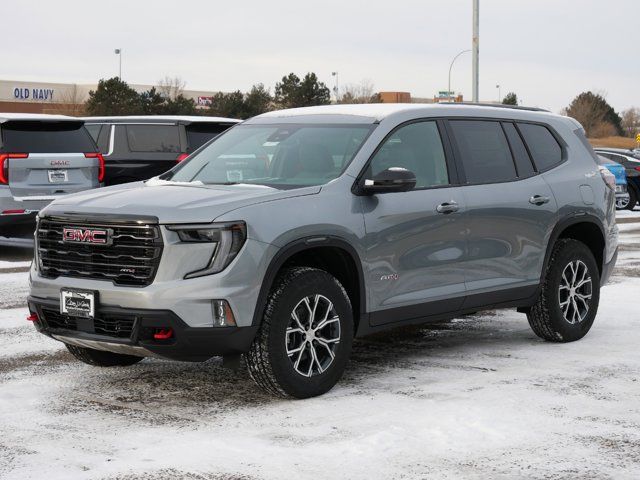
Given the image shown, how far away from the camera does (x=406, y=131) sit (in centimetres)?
773

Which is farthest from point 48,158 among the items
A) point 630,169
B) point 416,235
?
point 630,169

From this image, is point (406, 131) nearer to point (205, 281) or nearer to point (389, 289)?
point (389, 289)

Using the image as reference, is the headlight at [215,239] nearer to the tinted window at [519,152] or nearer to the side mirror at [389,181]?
the side mirror at [389,181]

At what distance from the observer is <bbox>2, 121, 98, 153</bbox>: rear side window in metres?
14.5

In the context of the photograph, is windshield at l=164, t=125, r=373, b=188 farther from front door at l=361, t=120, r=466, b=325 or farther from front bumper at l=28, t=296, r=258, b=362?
front bumper at l=28, t=296, r=258, b=362

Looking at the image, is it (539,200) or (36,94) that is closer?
(539,200)

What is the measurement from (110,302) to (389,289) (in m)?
1.84

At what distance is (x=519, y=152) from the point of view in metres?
8.64

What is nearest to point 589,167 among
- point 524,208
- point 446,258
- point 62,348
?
point 524,208

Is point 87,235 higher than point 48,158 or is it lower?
lower

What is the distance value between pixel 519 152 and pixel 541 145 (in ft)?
1.12

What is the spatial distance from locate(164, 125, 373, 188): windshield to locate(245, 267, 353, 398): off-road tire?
694 mm

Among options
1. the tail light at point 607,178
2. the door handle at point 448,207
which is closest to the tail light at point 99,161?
the tail light at point 607,178

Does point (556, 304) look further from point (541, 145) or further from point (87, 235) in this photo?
point (87, 235)
